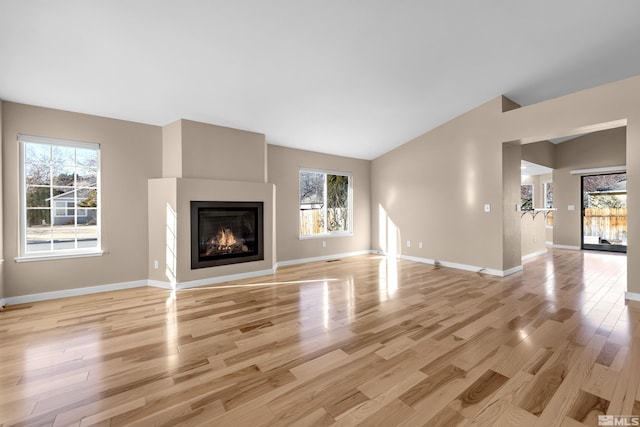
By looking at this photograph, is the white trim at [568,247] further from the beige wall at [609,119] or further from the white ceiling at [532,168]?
the beige wall at [609,119]

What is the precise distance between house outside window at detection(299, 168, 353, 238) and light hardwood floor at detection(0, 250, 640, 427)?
8.84 ft

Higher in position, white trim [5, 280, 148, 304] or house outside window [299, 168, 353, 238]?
house outside window [299, 168, 353, 238]

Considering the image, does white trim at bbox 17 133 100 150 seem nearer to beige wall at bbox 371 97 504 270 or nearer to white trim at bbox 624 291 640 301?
beige wall at bbox 371 97 504 270

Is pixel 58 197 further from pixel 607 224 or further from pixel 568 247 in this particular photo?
pixel 607 224

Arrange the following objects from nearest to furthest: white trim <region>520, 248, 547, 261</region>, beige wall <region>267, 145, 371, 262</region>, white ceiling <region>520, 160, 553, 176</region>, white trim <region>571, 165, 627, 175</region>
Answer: beige wall <region>267, 145, 371, 262</region>, white trim <region>520, 248, 547, 261</region>, white trim <region>571, 165, 627, 175</region>, white ceiling <region>520, 160, 553, 176</region>

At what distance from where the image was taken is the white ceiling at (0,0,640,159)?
2.60 metres

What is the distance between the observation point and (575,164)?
776 cm

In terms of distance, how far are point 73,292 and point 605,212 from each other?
11.4 metres

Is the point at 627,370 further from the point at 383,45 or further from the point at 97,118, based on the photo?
the point at 97,118

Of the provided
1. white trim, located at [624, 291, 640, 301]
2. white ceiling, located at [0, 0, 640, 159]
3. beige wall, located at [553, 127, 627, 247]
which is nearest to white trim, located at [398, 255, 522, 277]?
white trim, located at [624, 291, 640, 301]

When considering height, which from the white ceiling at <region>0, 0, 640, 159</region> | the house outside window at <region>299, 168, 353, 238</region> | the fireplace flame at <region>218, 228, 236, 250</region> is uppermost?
the white ceiling at <region>0, 0, 640, 159</region>

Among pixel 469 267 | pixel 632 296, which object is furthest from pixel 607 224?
pixel 632 296

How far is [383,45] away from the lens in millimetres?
3277

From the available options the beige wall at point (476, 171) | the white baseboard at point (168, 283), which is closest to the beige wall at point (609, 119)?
the beige wall at point (476, 171)
